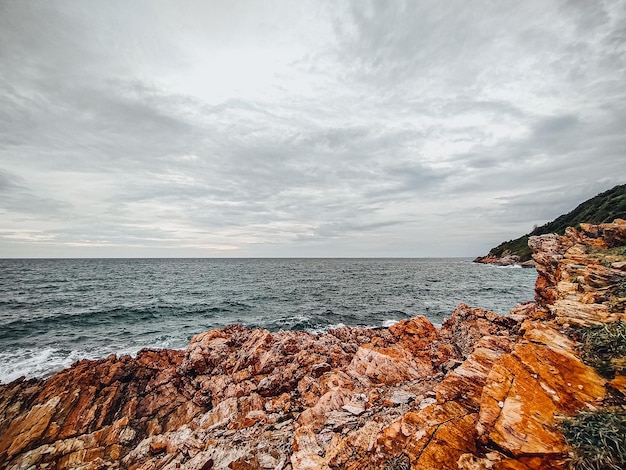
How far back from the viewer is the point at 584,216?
8581 cm

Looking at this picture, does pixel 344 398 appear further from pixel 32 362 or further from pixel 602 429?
pixel 32 362

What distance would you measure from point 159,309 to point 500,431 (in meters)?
45.6

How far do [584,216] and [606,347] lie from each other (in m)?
111

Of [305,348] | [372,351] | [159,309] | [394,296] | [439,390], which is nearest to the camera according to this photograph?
[439,390]

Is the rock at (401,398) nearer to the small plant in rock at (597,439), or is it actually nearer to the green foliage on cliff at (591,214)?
the small plant in rock at (597,439)

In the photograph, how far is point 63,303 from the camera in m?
44.2

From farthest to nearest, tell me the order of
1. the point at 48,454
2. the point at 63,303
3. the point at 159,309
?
1. the point at 63,303
2. the point at 159,309
3. the point at 48,454

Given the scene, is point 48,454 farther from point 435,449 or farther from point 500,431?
point 500,431

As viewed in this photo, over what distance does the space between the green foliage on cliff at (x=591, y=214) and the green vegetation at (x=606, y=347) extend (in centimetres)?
7402

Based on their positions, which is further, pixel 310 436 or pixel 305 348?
pixel 305 348

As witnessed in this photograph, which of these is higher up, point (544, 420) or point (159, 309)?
point (544, 420)

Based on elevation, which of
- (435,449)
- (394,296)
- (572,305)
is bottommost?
(394,296)

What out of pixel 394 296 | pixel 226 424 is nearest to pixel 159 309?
pixel 226 424

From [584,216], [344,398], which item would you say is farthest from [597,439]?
[584,216]
